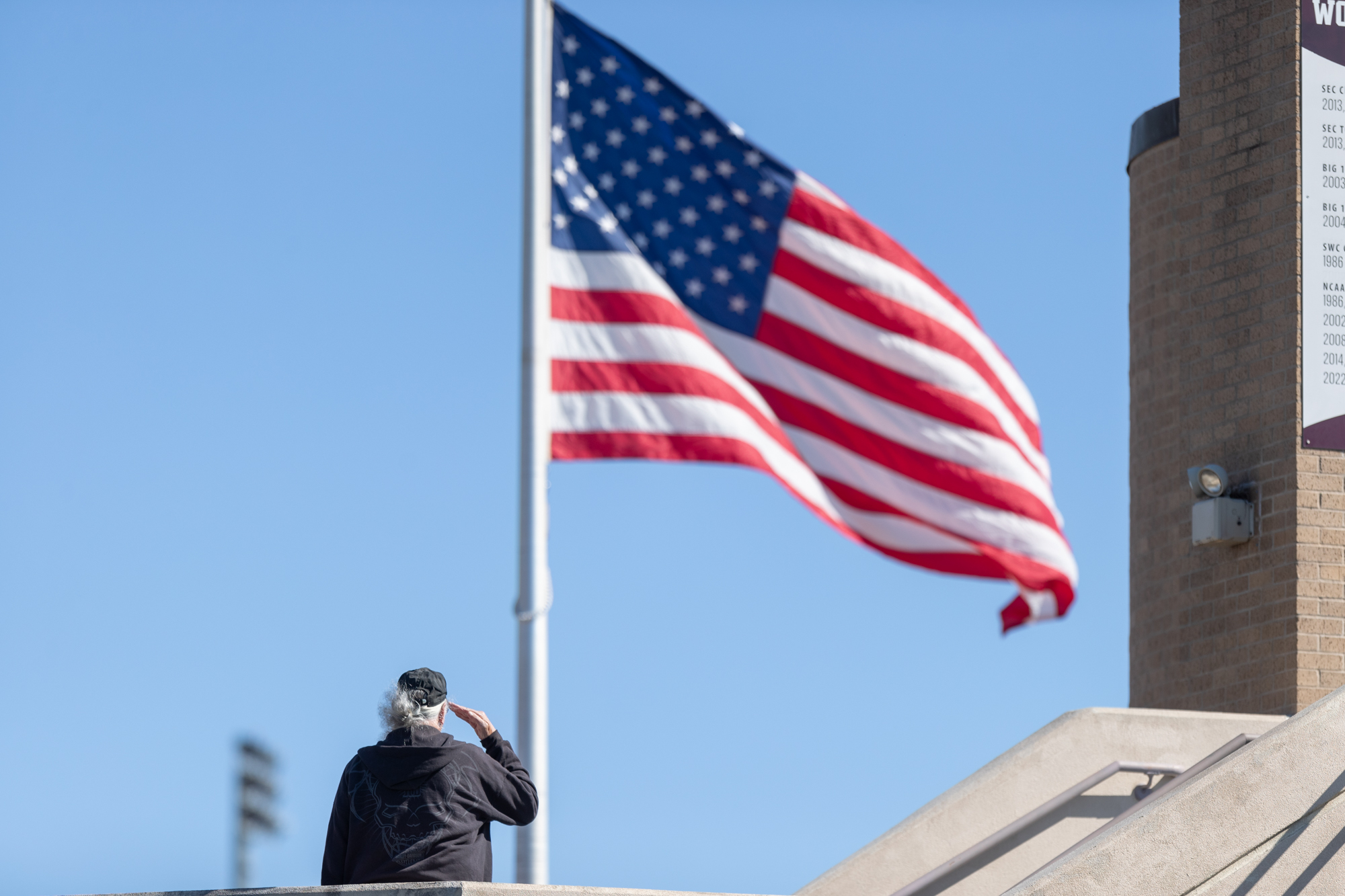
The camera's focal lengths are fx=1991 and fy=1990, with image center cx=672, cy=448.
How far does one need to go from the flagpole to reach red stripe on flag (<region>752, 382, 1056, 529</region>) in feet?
4.55

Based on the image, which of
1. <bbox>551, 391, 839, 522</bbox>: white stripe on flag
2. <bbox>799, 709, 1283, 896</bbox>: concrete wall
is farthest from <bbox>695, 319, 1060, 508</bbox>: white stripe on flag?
<bbox>799, 709, 1283, 896</bbox>: concrete wall

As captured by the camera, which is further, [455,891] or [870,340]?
[870,340]

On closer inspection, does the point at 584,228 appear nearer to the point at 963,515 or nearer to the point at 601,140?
the point at 601,140

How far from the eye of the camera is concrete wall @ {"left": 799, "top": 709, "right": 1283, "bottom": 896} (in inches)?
359

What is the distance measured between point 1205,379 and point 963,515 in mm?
1654

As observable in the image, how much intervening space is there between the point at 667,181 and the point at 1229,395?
3429 millimetres

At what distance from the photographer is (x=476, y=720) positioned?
668 cm

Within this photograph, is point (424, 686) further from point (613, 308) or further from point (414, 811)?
point (613, 308)

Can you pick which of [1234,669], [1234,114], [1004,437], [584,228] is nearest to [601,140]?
[584,228]

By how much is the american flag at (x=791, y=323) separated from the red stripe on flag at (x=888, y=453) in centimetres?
1

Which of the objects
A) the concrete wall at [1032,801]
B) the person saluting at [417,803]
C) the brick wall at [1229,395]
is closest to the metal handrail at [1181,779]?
the concrete wall at [1032,801]

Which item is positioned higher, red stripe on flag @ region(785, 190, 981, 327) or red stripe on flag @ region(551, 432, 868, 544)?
red stripe on flag @ region(785, 190, 981, 327)

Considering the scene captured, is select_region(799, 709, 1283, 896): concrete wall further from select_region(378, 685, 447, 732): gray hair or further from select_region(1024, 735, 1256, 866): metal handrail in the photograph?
select_region(378, 685, 447, 732): gray hair

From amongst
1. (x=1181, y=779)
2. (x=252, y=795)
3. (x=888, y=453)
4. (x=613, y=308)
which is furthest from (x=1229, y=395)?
(x=252, y=795)
